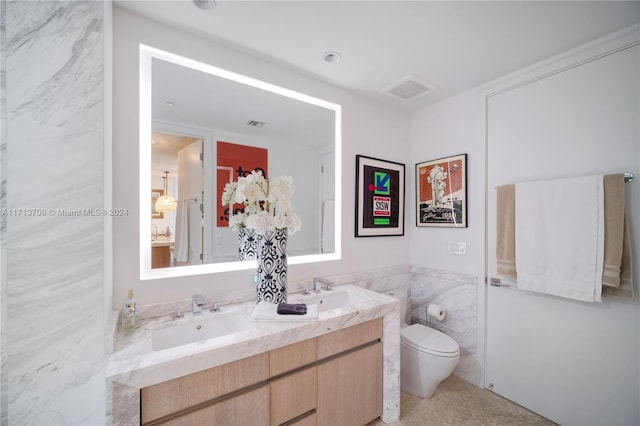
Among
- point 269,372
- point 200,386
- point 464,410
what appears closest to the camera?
point 200,386

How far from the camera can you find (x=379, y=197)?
249 centimetres

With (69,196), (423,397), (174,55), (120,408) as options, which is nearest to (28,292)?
(69,196)

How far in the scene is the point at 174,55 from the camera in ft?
5.26

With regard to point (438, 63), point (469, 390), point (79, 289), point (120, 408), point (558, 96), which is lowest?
point (469, 390)

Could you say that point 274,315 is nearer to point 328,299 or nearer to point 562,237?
point 328,299

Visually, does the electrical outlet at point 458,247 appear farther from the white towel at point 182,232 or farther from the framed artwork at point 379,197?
the white towel at point 182,232

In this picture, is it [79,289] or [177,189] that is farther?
[177,189]

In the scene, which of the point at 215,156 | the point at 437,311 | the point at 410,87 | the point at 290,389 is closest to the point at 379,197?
the point at 410,87

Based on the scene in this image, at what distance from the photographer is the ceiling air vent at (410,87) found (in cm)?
214

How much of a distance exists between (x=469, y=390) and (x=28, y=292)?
277 centimetres

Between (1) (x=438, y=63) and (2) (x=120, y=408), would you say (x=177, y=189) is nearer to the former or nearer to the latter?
(2) (x=120, y=408)

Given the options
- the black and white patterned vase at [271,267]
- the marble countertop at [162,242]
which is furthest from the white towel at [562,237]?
the marble countertop at [162,242]

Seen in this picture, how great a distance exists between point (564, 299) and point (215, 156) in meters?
2.50

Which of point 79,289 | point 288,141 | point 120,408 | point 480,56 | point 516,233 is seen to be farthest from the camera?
point 288,141
